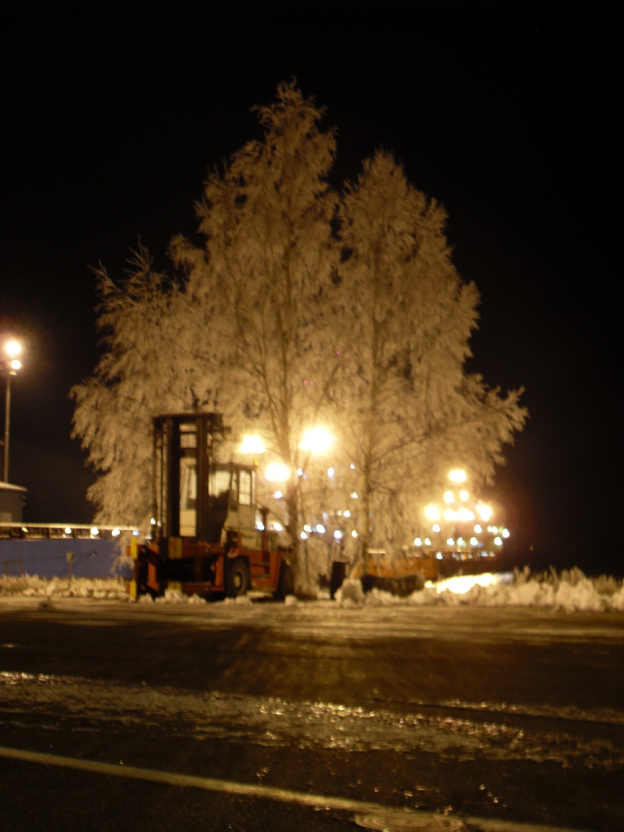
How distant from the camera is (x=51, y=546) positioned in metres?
36.1

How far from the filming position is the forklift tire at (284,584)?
22719 mm

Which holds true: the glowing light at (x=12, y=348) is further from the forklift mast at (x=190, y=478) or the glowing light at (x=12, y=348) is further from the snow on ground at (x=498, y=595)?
the forklift mast at (x=190, y=478)

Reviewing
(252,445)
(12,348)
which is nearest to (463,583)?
(252,445)

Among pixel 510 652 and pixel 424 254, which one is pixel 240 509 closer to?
pixel 424 254

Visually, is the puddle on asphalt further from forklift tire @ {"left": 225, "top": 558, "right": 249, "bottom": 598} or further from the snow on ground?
forklift tire @ {"left": 225, "top": 558, "right": 249, "bottom": 598}

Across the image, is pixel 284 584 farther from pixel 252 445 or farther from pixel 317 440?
pixel 317 440

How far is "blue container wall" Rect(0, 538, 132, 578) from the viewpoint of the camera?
34.1 m

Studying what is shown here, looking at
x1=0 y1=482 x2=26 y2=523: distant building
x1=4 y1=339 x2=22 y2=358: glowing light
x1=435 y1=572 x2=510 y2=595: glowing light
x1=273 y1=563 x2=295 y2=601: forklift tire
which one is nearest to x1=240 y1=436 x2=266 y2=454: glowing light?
x1=273 y1=563 x2=295 y2=601: forklift tire

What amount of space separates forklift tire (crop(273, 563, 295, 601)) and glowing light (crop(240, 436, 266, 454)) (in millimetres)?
3290

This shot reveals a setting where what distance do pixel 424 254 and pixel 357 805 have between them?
2019 cm

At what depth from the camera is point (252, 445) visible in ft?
77.8

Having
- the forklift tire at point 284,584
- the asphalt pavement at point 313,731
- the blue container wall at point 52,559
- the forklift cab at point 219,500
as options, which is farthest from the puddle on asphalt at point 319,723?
the blue container wall at point 52,559

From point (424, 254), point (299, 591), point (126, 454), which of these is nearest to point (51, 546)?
point (126, 454)

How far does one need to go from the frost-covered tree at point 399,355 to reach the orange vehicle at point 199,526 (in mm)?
4028
